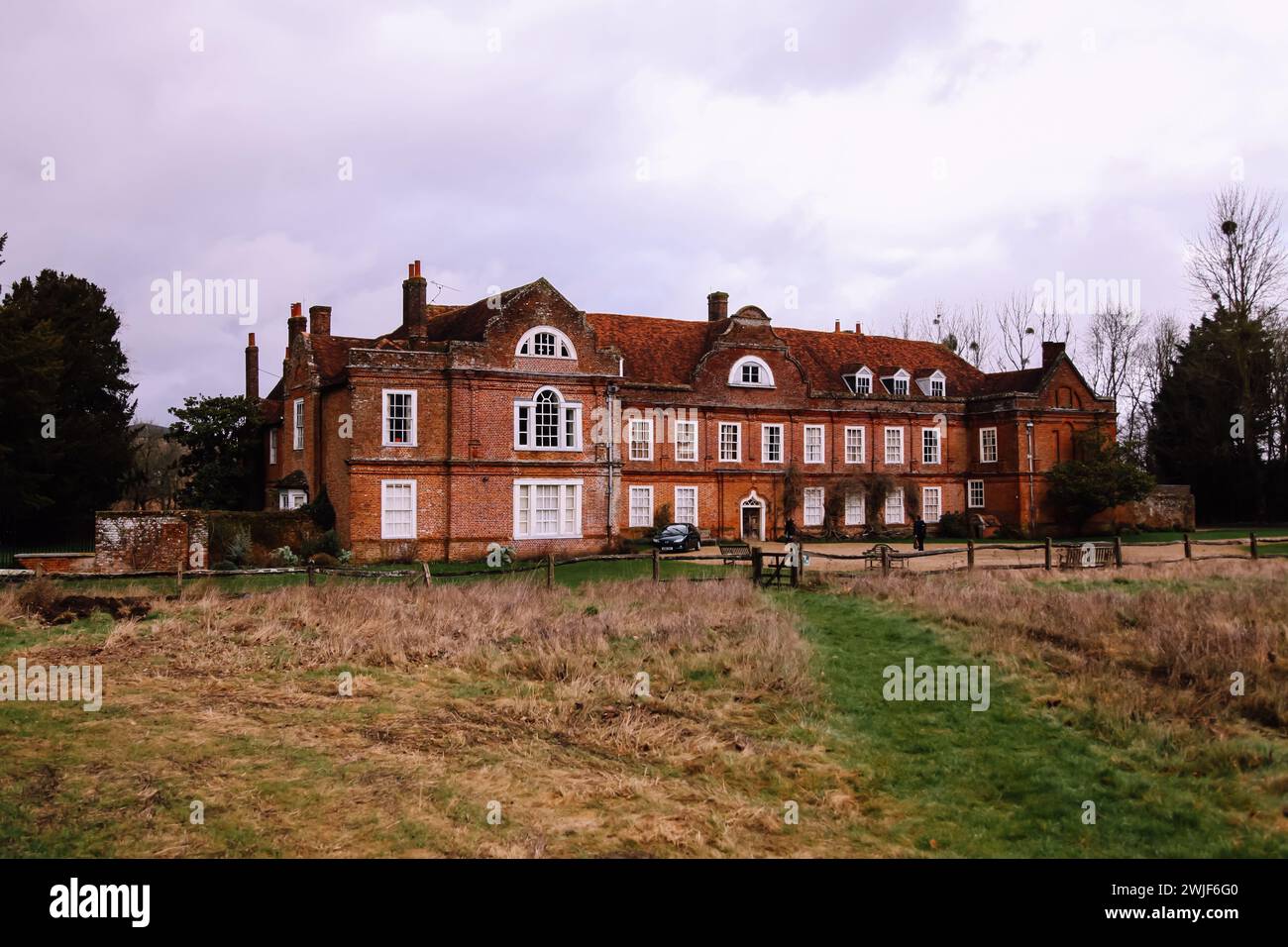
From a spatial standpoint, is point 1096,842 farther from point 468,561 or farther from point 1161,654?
point 468,561

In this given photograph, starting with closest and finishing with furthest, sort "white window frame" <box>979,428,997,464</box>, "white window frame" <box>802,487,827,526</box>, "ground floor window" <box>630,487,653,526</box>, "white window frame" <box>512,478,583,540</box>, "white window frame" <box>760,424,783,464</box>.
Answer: "white window frame" <box>512,478,583,540</box>
"ground floor window" <box>630,487,653,526</box>
"white window frame" <box>760,424,783,464</box>
"white window frame" <box>802,487,827,526</box>
"white window frame" <box>979,428,997,464</box>

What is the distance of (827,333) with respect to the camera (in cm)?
4506

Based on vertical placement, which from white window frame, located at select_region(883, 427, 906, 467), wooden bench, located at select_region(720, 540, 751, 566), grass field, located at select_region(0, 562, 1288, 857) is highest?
white window frame, located at select_region(883, 427, 906, 467)

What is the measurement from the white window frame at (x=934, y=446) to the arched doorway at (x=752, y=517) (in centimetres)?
971

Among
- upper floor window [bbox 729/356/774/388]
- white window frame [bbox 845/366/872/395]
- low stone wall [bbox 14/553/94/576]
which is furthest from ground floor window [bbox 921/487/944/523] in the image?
low stone wall [bbox 14/553/94/576]

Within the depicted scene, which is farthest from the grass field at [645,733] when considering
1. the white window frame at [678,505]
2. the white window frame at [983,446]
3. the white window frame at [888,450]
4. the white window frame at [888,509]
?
the white window frame at [983,446]

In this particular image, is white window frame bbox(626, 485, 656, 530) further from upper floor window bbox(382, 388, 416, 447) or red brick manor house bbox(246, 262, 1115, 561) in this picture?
upper floor window bbox(382, 388, 416, 447)

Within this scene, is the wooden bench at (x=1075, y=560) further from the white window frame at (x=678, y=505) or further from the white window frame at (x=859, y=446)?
the white window frame at (x=859, y=446)

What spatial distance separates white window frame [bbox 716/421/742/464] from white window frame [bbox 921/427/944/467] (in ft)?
33.9

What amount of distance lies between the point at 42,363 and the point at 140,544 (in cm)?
1146

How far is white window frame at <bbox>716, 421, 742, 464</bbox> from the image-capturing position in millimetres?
38531

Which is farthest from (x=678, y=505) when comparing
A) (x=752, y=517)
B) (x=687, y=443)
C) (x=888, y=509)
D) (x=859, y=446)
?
(x=888, y=509)

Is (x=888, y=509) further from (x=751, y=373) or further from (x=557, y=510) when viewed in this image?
(x=557, y=510)

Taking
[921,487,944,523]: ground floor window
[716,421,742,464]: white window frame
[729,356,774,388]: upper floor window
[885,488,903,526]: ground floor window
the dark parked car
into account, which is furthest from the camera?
[921,487,944,523]: ground floor window
